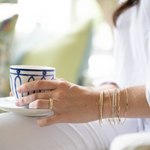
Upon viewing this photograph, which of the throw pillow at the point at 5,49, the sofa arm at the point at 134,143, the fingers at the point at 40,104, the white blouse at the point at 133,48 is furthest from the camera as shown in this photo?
the throw pillow at the point at 5,49

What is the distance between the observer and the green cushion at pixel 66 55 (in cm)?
103

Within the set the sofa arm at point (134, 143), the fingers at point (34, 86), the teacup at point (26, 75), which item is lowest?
the sofa arm at point (134, 143)

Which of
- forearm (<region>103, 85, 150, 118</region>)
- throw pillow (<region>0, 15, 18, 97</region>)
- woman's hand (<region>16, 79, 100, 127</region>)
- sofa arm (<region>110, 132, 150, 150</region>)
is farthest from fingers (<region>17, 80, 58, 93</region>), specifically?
throw pillow (<region>0, 15, 18, 97</region>)

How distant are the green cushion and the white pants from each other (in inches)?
18.7

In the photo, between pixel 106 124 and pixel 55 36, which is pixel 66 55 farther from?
pixel 106 124

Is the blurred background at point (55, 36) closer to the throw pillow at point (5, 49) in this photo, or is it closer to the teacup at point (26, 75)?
the throw pillow at point (5, 49)

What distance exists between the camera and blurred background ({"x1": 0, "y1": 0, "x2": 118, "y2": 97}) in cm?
101

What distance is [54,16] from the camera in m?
1.56

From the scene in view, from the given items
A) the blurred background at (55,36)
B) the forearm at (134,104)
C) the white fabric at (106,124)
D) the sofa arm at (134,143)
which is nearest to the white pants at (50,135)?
the white fabric at (106,124)

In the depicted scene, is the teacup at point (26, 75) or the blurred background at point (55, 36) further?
the blurred background at point (55, 36)

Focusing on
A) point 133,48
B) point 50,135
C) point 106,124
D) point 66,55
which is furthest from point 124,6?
point 50,135

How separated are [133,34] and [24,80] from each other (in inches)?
20.9

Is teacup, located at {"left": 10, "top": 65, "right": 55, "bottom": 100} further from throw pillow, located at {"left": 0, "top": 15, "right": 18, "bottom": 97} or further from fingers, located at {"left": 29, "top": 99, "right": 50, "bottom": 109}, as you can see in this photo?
throw pillow, located at {"left": 0, "top": 15, "right": 18, "bottom": 97}

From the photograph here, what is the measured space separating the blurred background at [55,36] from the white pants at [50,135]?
45 cm
